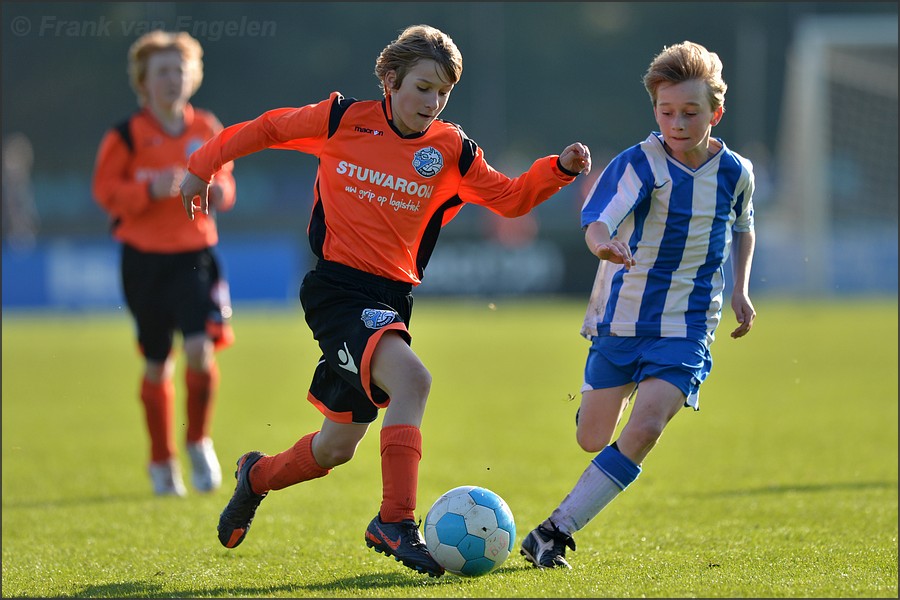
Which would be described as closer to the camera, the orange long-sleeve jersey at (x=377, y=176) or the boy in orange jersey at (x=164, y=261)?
the orange long-sleeve jersey at (x=377, y=176)

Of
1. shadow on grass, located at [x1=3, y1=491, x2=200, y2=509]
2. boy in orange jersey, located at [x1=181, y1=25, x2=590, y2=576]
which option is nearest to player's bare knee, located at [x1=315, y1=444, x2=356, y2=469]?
boy in orange jersey, located at [x1=181, y1=25, x2=590, y2=576]

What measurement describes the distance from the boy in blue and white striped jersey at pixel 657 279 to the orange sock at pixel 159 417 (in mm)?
2882

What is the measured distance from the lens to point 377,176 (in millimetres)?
4227

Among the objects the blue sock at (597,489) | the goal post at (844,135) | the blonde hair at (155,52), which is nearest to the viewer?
the blue sock at (597,489)

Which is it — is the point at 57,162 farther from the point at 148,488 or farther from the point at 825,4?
the point at 148,488

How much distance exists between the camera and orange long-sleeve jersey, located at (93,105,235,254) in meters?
6.44

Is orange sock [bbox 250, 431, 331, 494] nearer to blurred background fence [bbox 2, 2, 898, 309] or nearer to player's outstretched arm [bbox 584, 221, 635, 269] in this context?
player's outstretched arm [bbox 584, 221, 635, 269]

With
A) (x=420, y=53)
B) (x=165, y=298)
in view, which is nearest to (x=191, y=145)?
(x=165, y=298)

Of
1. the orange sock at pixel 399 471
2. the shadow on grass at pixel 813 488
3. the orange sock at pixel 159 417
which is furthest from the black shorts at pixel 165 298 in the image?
the orange sock at pixel 399 471

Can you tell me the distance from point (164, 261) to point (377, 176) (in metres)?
2.62

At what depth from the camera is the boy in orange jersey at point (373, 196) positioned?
4109mm

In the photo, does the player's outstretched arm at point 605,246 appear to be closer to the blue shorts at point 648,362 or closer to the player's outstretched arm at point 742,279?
the blue shorts at point 648,362

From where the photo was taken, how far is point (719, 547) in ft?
14.3

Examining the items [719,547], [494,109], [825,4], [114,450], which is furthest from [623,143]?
[719,547]
